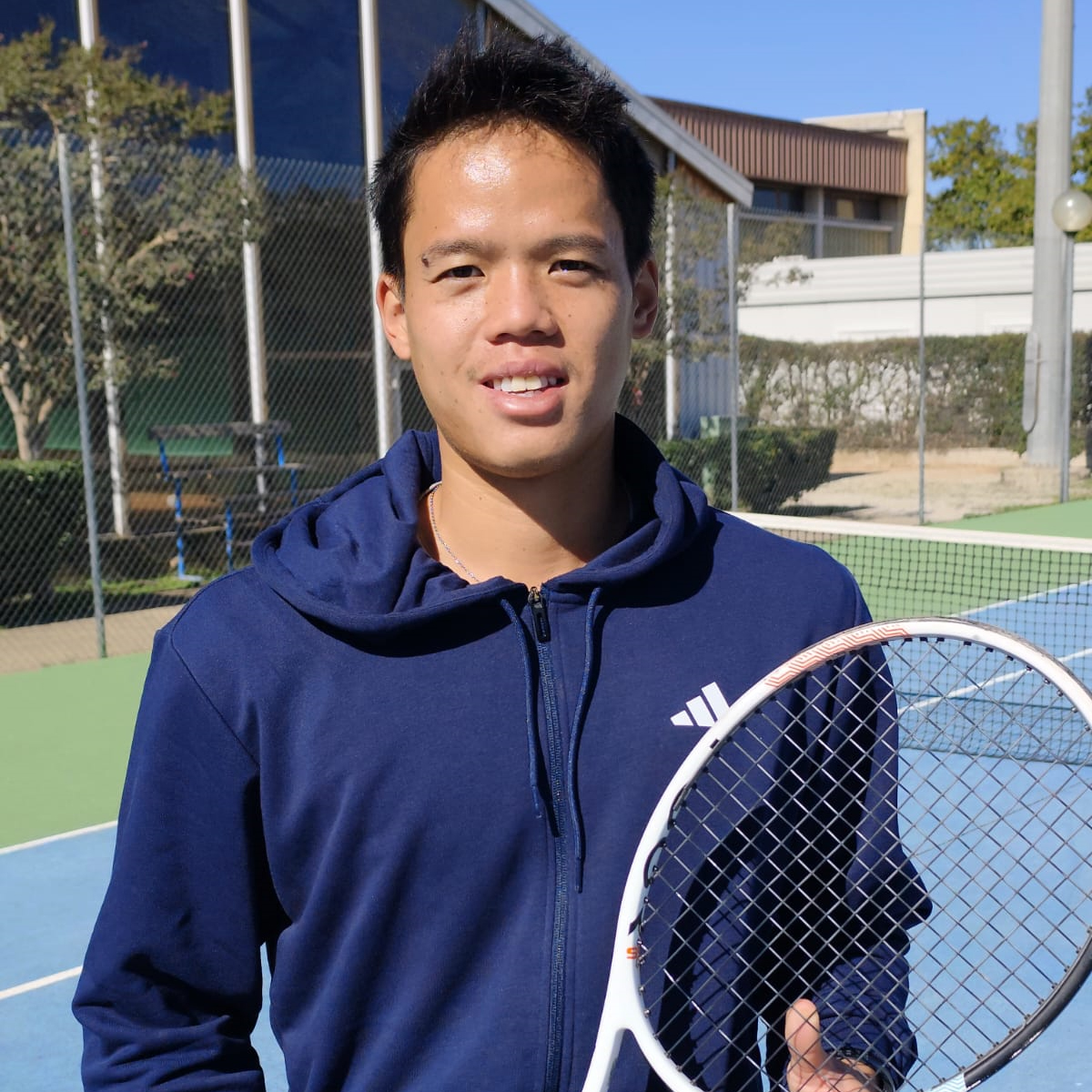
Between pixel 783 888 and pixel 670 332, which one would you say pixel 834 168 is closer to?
pixel 670 332

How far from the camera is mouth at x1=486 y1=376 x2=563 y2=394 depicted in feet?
5.14

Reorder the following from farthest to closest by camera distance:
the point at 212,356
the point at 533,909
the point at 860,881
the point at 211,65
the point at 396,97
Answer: the point at 396,97
the point at 211,65
the point at 212,356
the point at 860,881
the point at 533,909

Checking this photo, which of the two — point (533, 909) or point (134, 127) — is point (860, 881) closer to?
point (533, 909)

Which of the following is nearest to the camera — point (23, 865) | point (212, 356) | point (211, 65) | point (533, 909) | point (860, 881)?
point (533, 909)

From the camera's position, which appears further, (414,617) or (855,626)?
(855,626)

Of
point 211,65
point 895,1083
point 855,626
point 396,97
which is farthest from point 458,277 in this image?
point 396,97

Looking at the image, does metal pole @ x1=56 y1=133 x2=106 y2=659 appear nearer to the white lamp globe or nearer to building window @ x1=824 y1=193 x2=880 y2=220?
the white lamp globe

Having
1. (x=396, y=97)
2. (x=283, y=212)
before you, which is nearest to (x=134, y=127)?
(x=283, y=212)

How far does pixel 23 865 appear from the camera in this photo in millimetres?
5234

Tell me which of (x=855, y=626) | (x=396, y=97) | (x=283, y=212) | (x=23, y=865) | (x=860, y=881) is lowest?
(x=23, y=865)

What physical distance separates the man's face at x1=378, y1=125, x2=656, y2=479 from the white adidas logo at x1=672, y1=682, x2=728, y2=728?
30cm

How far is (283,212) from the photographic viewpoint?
35.0 ft

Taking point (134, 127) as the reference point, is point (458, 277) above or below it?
below

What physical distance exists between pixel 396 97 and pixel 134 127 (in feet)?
13.8
